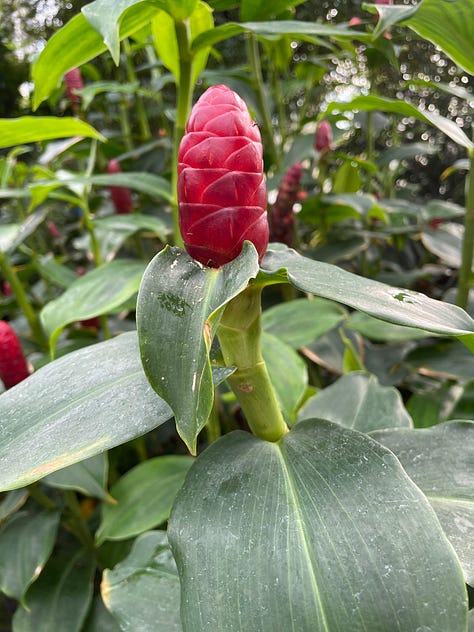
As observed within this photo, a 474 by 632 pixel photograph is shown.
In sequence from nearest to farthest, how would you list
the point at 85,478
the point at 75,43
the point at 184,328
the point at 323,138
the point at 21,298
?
the point at 184,328
the point at 75,43
the point at 85,478
the point at 21,298
the point at 323,138

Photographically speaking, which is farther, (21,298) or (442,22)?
(21,298)

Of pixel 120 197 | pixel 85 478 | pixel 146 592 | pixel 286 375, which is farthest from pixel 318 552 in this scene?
pixel 120 197

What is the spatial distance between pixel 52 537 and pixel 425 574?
72cm

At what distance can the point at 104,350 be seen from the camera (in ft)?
1.37

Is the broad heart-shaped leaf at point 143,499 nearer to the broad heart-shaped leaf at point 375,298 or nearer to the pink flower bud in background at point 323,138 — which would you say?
the broad heart-shaped leaf at point 375,298

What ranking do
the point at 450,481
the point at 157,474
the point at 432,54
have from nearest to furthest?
the point at 450,481
the point at 157,474
the point at 432,54

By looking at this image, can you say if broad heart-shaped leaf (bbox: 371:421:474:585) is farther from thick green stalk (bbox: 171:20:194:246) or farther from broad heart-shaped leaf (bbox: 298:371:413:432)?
thick green stalk (bbox: 171:20:194:246)

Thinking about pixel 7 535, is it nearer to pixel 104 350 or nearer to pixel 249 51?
pixel 104 350

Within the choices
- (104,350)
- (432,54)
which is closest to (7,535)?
(104,350)

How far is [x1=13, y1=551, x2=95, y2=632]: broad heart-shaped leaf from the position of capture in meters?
0.84

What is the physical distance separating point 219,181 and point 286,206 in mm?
649

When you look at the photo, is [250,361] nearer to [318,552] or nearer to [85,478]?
[318,552]

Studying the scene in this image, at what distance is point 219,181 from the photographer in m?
0.34

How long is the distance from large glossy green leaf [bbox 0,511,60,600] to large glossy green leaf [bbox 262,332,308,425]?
461mm
